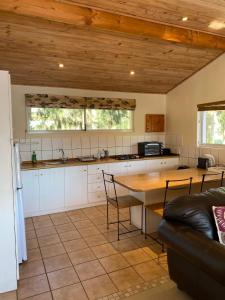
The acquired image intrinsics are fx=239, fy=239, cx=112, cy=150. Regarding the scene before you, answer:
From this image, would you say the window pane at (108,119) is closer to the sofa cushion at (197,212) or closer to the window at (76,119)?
the window at (76,119)

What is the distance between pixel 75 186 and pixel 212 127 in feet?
9.26

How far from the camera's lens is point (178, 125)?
526 centimetres

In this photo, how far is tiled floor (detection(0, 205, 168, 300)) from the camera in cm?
222

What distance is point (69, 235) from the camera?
332 cm

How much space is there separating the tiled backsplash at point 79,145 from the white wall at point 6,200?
2.24 metres

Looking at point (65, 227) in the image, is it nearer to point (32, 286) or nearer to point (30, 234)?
point (30, 234)

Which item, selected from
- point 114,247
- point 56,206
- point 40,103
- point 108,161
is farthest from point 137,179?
point 40,103

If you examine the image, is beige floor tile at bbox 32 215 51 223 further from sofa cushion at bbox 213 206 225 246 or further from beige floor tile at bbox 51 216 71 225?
sofa cushion at bbox 213 206 225 246

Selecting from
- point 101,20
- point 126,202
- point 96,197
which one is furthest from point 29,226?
point 101,20

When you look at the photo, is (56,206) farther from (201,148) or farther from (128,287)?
(201,148)

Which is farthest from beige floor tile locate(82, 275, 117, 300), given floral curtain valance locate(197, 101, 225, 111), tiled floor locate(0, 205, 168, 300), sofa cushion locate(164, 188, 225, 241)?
floral curtain valance locate(197, 101, 225, 111)

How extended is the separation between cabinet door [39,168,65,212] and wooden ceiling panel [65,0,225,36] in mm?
2528

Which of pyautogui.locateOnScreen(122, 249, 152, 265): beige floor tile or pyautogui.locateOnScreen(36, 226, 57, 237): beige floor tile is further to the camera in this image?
pyautogui.locateOnScreen(36, 226, 57, 237): beige floor tile

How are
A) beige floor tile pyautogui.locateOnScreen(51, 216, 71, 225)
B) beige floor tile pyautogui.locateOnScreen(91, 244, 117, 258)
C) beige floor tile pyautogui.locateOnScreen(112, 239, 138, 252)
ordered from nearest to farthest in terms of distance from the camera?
beige floor tile pyautogui.locateOnScreen(91, 244, 117, 258), beige floor tile pyautogui.locateOnScreen(112, 239, 138, 252), beige floor tile pyautogui.locateOnScreen(51, 216, 71, 225)
